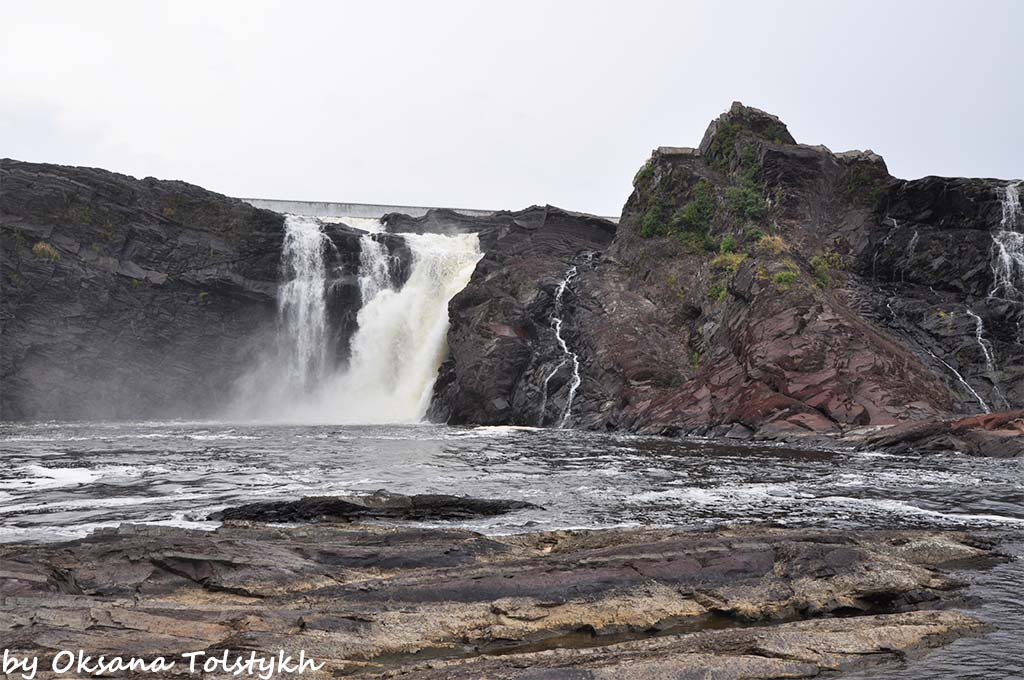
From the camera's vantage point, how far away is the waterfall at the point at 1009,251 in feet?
148

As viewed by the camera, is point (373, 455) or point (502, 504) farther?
point (373, 455)

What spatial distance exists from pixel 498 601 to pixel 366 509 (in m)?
6.74

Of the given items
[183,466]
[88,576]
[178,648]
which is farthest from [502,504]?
[183,466]

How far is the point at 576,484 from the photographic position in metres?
20.4

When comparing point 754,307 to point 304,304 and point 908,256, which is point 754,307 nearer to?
point 908,256

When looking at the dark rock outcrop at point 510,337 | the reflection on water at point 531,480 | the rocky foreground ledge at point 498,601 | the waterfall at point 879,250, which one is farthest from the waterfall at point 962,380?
the rocky foreground ledge at point 498,601

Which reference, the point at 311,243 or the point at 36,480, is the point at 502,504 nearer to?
the point at 36,480

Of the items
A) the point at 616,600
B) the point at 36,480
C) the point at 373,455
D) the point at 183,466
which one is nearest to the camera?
the point at 616,600

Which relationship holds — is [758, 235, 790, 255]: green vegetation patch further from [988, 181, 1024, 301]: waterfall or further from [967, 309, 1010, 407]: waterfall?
[988, 181, 1024, 301]: waterfall

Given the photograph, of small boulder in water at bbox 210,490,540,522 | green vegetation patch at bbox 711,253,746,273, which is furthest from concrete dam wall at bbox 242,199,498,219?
small boulder in water at bbox 210,490,540,522

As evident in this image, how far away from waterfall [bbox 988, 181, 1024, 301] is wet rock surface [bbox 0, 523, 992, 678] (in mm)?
38354

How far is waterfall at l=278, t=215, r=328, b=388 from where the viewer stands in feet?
192

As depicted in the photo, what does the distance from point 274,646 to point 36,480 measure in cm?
1627

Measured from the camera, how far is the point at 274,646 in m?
7.79
